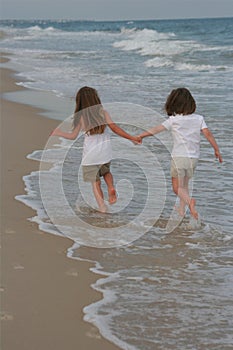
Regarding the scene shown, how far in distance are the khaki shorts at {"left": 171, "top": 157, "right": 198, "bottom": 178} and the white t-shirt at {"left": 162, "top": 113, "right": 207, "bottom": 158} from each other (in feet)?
0.12

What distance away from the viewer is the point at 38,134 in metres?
8.58

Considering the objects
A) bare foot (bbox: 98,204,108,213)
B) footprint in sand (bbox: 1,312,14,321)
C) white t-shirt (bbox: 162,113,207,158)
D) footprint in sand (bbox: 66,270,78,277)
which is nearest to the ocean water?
bare foot (bbox: 98,204,108,213)

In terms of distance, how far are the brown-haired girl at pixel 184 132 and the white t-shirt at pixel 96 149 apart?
0.42 m

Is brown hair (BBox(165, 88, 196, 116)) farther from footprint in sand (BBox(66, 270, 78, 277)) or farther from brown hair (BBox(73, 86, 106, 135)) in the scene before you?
footprint in sand (BBox(66, 270, 78, 277))

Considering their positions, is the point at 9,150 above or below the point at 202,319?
above

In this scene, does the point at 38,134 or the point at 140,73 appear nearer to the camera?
the point at 38,134

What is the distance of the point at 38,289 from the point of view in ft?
12.2

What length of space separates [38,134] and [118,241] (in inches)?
163

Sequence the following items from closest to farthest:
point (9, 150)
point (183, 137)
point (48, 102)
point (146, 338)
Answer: point (146, 338)
point (183, 137)
point (9, 150)
point (48, 102)

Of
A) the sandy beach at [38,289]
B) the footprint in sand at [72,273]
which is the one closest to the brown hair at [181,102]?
the sandy beach at [38,289]

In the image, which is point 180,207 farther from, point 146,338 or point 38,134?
point 38,134

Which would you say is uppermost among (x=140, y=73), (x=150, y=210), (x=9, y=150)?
(x=140, y=73)

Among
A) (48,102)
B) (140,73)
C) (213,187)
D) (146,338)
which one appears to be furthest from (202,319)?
(140,73)

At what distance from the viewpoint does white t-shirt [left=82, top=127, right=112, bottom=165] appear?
17.8 ft
